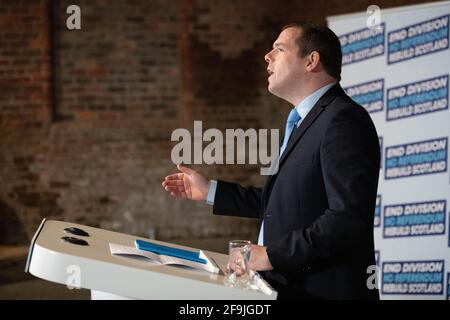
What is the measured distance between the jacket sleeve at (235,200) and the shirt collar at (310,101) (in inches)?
13.4

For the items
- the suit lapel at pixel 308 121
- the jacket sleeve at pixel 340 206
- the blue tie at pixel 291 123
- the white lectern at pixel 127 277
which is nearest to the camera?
the white lectern at pixel 127 277

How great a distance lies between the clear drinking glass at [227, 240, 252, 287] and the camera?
4.41 feet

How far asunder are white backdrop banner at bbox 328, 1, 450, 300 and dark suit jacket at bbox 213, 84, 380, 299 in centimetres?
199

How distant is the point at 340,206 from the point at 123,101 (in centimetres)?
524

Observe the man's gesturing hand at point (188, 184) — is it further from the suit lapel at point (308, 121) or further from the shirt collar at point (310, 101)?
the shirt collar at point (310, 101)

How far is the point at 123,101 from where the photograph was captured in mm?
6492

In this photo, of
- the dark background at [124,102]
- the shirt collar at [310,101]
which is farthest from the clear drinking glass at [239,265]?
the dark background at [124,102]

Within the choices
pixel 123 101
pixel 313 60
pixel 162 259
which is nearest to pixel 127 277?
pixel 162 259

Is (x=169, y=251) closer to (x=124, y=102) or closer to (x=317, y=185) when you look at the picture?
(x=317, y=185)

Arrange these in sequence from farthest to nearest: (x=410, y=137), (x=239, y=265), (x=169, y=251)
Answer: (x=410, y=137) < (x=169, y=251) < (x=239, y=265)

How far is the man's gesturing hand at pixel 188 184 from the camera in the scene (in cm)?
195

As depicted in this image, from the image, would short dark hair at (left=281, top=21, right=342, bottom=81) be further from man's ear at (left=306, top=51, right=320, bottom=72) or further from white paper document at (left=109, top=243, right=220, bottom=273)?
white paper document at (left=109, top=243, right=220, bottom=273)

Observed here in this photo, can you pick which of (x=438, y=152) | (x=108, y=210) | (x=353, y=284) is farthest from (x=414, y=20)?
(x=108, y=210)

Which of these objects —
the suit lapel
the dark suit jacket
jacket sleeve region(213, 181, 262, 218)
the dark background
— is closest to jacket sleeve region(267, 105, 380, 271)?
the dark suit jacket
